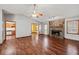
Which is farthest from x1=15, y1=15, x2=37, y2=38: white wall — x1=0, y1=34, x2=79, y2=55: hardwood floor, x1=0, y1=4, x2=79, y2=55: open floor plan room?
x1=0, y1=34, x2=79, y2=55: hardwood floor

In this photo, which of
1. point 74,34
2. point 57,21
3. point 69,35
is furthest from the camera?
point 57,21

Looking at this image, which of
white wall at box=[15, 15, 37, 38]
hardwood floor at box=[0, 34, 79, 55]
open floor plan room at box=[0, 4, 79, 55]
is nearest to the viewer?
hardwood floor at box=[0, 34, 79, 55]

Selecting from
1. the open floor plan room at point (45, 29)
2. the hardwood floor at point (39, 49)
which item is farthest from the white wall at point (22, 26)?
the hardwood floor at point (39, 49)

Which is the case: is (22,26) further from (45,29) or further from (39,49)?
(39,49)

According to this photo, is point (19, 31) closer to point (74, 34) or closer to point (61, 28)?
point (61, 28)

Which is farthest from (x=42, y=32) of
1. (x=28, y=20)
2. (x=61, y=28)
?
(x=61, y=28)

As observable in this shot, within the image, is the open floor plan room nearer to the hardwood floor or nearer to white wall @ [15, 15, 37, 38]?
white wall @ [15, 15, 37, 38]

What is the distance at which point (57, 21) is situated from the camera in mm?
9211

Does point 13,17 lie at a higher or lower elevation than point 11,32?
higher

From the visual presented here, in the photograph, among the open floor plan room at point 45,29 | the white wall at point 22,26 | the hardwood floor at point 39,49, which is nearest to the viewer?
the hardwood floor at point 39,49

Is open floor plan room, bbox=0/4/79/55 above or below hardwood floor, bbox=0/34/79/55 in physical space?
above

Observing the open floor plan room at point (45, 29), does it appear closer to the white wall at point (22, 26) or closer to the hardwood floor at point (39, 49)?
the white wall at point (22, 26)

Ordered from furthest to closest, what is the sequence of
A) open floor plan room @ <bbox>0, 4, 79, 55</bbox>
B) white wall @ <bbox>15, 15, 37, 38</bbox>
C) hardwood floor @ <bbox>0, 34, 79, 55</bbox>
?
white wall @ <bbox>15, 15, 37, 38</bbox> < open floor plan room @ <bbox>0, 4, 79, 55</bbox> < hardwood floor @ <bbox>0, 34, 79, 55</bbox>
